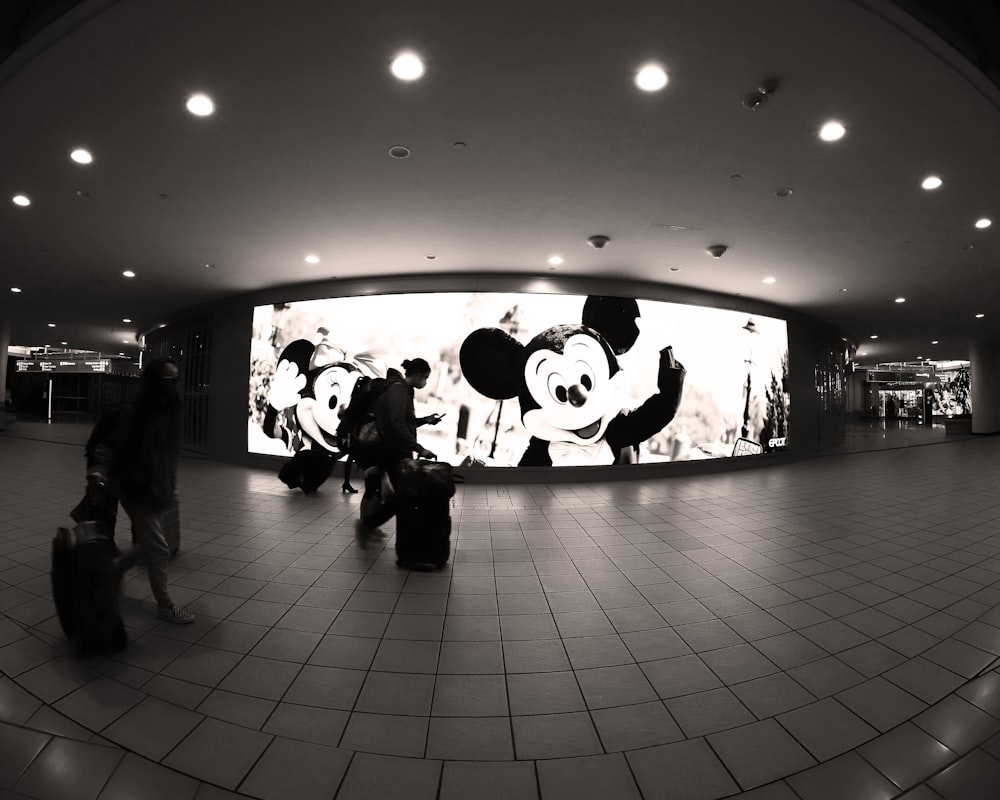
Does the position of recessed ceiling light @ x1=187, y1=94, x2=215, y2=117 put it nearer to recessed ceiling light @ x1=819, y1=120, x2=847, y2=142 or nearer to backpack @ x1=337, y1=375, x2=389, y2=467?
backpack @ x1=337, y1=375, x2=389, y2=467

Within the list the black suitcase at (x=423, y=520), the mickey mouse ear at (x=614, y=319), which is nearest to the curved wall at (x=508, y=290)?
the mickey mouse ear at (x=614, y=319)

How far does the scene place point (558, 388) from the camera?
719cm

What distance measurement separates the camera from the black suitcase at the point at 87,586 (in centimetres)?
192

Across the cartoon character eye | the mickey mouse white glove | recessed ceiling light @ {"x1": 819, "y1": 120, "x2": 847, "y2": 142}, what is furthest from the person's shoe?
the mickey mouse white glove

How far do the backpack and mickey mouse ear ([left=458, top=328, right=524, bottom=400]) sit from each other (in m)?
1.75

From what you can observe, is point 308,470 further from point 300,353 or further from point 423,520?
point 423,520

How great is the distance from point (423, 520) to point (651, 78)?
350 centimetres

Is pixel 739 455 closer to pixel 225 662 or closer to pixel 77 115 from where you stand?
pixel 225 662

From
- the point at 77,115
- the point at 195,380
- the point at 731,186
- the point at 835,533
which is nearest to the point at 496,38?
the point at 731,186

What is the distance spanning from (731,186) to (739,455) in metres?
5.76

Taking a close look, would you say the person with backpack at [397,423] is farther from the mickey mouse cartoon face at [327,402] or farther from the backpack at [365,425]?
the mickey mouse cartoon face at [327,402]

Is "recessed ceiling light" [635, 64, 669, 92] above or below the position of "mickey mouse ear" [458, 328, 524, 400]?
above

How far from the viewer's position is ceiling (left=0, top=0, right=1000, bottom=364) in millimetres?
2607

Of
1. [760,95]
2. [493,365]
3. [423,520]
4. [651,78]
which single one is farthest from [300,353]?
[760,95]
